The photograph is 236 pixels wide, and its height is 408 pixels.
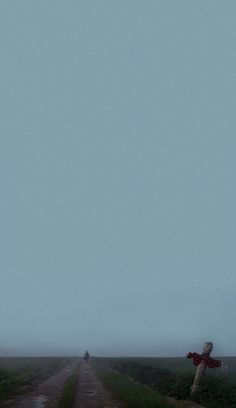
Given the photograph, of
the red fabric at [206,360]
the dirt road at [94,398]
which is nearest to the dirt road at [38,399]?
the dirt road at [94,398]

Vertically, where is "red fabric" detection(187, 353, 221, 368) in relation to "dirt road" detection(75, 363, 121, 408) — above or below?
above

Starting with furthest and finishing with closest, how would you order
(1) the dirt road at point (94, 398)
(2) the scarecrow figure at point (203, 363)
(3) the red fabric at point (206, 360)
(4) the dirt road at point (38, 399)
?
1. (3) the red fabric at point (206, 360)
2. (2) the scarecrow figure at point (203, 363)
3. (4) the dirt road at point (38, 399)
4. (1) the dirt road at point (94, 398)

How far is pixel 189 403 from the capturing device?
921 inches

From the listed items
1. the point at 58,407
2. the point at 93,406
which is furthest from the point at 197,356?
the point at 58,407

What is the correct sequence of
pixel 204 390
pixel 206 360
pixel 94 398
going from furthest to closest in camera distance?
pixel 206 360 → pixel 204 390 → pixel 94 398

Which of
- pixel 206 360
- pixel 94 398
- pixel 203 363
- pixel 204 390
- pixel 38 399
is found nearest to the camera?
pixel 94 398

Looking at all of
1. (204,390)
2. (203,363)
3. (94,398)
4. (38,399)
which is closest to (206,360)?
(203,363)

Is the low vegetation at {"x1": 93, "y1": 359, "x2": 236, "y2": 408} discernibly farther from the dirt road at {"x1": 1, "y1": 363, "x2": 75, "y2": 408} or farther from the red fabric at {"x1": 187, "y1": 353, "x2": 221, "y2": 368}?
the dirt road at {"x1": 1, "y1": 363, "x2": 75, "y2": 408}

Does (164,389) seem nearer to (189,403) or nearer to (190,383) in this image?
(190,383)

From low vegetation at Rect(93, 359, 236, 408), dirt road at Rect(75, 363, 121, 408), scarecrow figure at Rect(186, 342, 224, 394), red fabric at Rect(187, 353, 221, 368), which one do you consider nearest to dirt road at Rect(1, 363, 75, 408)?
dirt road at Rect(75, 363, 121, 408)

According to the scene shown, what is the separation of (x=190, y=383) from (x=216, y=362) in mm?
3371

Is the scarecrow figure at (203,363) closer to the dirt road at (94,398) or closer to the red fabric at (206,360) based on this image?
the red fabric at (206,360)

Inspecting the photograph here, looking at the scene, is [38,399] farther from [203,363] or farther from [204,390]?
[203,363]

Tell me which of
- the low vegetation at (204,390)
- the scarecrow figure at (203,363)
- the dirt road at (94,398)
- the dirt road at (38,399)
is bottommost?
the dirt road at (38,399)
